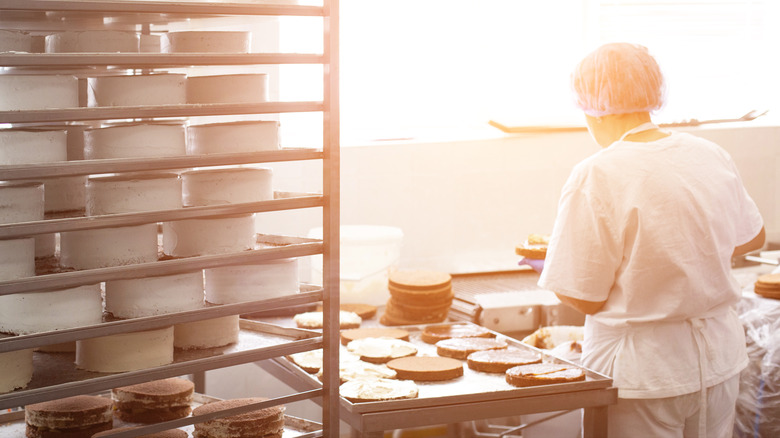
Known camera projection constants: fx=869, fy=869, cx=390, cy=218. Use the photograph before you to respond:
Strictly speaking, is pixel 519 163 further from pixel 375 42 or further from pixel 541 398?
pixel 541 398

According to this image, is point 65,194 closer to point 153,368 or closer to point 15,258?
point 15,258

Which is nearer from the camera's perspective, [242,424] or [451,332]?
[242,424]

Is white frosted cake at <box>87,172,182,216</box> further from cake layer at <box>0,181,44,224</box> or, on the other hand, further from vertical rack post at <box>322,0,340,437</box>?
vertical rack post at <box>322,0,340,437</box>

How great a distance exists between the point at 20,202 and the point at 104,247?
157 mm

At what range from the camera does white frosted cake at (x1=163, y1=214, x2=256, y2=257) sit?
1.62 meters

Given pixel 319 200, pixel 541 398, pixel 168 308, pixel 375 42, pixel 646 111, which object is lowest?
pixel 541 398

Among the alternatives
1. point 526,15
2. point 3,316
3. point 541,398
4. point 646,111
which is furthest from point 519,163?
point 3,316

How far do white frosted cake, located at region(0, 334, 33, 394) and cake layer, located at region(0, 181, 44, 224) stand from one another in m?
0.20

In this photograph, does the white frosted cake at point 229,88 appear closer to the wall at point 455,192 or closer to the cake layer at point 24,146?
the cake layer at point 24,146

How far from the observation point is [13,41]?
1532mm

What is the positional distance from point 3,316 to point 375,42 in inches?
112

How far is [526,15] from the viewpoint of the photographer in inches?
165

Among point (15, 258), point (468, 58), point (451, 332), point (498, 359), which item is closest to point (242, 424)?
point (15, 258)

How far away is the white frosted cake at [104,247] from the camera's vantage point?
59.4 inches
